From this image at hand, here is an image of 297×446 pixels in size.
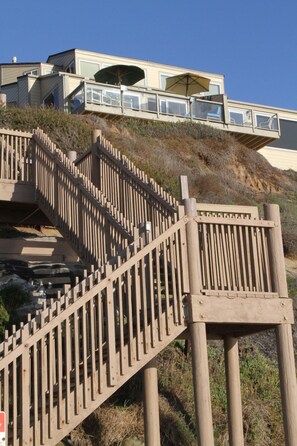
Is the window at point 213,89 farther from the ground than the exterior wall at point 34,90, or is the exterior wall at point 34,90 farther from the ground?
the window at point 213,89

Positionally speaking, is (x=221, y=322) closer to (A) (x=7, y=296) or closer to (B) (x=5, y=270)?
(A) (x=7, y=296)

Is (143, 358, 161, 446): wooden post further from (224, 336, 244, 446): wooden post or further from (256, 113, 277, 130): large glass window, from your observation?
(256, 113, 277, 130): large glass window

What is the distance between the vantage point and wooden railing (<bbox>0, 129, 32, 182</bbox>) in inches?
627

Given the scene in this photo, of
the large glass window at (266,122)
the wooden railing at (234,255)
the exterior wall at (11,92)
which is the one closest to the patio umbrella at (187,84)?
the large glass window at (266,122)

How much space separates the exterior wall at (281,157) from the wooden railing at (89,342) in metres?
31.8

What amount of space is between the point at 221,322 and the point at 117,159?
3.98 meters

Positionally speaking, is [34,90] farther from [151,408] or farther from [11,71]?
[151,408]

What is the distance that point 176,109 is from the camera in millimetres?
36094

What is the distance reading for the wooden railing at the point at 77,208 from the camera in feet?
37.8

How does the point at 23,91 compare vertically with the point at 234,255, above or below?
above

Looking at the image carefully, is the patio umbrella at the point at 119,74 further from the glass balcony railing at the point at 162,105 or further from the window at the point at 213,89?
the window at the point at 213,89

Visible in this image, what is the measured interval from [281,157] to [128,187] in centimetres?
3063

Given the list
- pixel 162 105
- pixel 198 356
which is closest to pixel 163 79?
pixel 162 105

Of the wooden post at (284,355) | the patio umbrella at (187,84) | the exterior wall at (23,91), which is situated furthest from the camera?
the exterior wall at (23,91)
